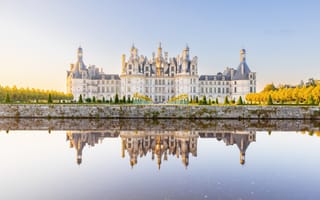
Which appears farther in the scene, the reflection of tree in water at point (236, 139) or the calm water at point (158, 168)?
the reflection of tree in water at point (236, 139)

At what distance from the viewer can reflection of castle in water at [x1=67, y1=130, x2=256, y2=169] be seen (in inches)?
344

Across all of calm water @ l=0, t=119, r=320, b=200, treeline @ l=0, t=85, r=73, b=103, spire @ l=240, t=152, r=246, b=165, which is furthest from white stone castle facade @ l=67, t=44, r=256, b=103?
spire @ l=240, t=152, r=246, b=165

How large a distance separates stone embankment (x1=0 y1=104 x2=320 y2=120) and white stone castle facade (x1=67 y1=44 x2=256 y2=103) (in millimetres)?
28946

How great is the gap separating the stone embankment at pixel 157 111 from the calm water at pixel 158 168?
10.0m

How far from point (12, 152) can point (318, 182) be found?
791cm

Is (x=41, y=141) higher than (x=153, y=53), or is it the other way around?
(x=153, y=53)

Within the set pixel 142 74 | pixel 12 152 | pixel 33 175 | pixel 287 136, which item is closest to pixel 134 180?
pixel 33 175

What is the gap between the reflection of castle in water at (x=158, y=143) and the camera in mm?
8750

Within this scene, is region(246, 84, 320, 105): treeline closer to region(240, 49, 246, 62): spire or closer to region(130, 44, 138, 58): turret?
region(240, 49, 246, 62): spire

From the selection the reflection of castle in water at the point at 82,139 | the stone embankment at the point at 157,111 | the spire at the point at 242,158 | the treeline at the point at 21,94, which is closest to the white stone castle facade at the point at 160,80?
the treeline at the point at 21,94

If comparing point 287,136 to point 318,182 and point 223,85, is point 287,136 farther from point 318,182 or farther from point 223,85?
point 223,85

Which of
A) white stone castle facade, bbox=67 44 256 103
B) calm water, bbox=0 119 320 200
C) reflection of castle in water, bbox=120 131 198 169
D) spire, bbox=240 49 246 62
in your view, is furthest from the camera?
spire, bbox=240 49 246 62

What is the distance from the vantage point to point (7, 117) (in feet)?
72.8

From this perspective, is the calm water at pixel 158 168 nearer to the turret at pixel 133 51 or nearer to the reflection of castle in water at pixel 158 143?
the reflection of castle in water at pixel 158 143
